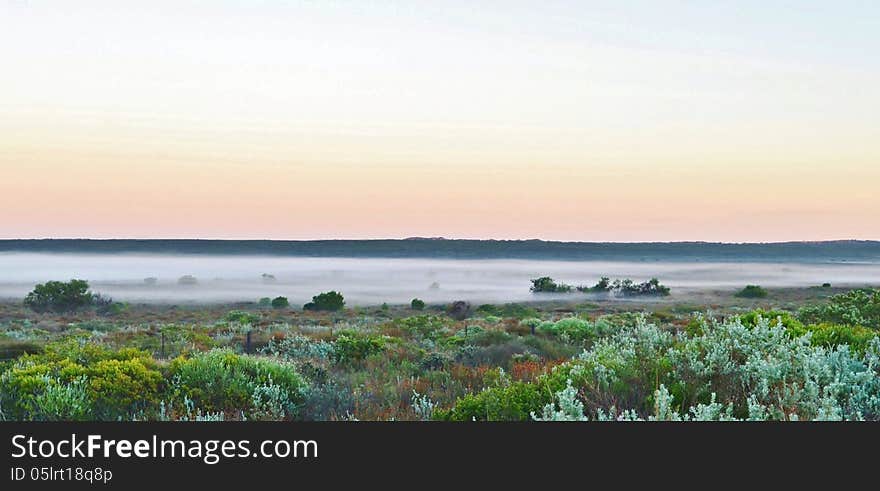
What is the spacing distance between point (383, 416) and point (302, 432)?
3.55m

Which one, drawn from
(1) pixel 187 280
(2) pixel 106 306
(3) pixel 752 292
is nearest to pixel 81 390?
(2) pixel 106 306

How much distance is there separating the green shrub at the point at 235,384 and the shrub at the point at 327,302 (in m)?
49.3

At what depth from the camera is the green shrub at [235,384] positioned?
828cm

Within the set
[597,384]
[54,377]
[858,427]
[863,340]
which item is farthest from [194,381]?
[863,340]

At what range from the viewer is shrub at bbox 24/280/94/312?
2210 inches

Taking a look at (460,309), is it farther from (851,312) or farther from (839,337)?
(839,337)

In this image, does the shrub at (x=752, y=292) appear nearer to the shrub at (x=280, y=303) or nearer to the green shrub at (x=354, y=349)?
the shrub at (x=280, y=303)

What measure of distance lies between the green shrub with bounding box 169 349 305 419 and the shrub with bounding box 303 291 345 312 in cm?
4927

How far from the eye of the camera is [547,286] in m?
89.7

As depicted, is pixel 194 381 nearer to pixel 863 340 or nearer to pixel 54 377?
pixel 54 377

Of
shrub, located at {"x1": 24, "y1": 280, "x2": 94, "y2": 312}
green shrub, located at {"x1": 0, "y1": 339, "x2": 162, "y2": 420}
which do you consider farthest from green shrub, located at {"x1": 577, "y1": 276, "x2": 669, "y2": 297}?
green shrub, located at {"x1": 0, "y1": 339, "x2": 162, "y2": 420}

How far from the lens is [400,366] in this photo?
12.7 m

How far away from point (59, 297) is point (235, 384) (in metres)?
56.3

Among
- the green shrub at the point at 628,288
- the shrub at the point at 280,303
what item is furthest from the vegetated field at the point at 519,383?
the green shrub at the point at 628,288
